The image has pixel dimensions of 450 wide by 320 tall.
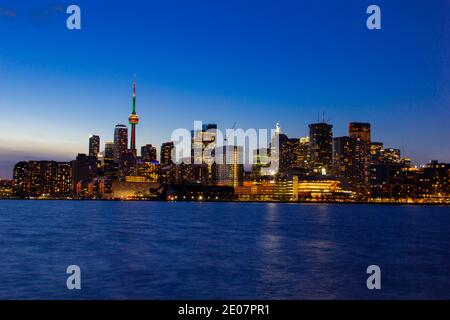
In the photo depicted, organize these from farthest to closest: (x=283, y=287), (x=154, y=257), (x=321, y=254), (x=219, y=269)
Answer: (x=321, y=254)
(x=154, y=257)
(x=219, y=269)
(x=283, y=287)

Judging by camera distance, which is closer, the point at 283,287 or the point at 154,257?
the point at 283,287

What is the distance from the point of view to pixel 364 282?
32500 millimetres

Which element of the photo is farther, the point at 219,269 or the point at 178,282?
the point at 219,269

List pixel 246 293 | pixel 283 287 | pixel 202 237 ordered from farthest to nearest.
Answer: pixel 202 237, pixel 283 287, pixel 246 293

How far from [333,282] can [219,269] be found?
364 inches

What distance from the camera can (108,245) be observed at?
54.0m
